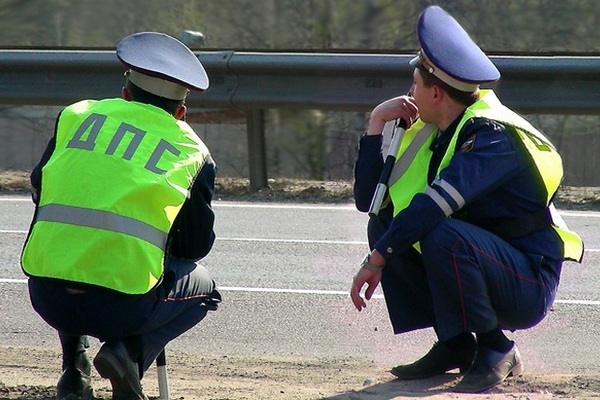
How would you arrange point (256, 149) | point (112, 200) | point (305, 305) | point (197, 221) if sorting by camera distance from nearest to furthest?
point (112, 200)
point (197, 221)
point (305, 305)
point (256, 149)

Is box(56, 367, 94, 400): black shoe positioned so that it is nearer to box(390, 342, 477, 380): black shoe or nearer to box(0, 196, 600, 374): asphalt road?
box(390, 342, 477, 380): black shoe

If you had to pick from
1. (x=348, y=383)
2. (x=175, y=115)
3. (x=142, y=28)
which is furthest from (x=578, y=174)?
(x=175, y=115)

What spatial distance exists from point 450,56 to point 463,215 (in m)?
0.61

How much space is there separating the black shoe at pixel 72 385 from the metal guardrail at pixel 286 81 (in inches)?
243

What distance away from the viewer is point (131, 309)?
13.7 ft

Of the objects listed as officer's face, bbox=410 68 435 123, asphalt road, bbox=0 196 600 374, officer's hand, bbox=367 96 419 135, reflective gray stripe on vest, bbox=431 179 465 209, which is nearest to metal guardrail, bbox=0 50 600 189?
asphalt road, bbox=0 196 600 374

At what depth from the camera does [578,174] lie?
40.1 feet

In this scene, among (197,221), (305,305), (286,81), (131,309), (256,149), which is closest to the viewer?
(131,309)

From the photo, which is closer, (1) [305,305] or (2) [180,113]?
(2) [180,113]

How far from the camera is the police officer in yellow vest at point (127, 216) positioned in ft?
13.2

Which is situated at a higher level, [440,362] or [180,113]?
[180,113]

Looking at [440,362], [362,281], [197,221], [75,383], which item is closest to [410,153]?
[362,281]

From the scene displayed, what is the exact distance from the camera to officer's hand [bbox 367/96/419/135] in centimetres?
482

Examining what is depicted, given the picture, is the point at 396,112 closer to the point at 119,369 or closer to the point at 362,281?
the point at 362,281
